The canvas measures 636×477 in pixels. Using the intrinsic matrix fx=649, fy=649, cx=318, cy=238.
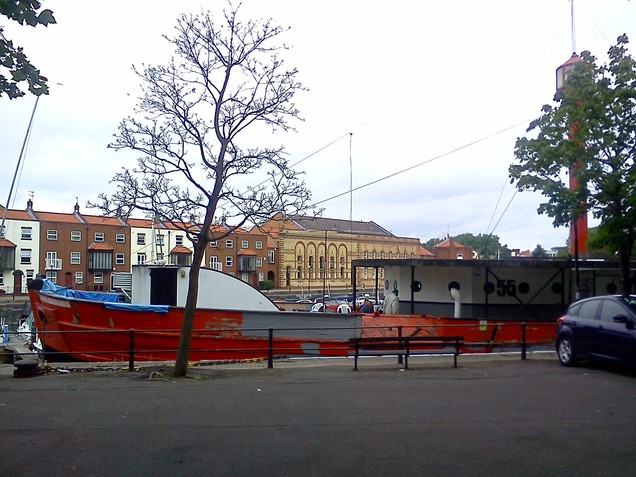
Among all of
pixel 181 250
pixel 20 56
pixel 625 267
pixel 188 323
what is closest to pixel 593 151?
pixel 625 267

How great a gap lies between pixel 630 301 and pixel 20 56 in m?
11.5

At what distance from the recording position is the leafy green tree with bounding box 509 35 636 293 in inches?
618

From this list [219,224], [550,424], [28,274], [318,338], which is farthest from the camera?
[28,274]

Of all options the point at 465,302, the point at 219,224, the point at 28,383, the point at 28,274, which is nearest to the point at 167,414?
the point at 28,383

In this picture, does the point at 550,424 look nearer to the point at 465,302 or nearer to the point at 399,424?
the point at 399,424

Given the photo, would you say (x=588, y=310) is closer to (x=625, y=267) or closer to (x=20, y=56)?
(x=625, y=267)

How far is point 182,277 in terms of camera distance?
21.1 metres

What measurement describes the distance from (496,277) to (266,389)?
1207 cm

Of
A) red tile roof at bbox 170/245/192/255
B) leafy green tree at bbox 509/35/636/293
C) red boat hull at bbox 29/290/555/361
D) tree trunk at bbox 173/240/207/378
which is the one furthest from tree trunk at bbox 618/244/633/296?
red tile roof at bbox 170/245/192/255

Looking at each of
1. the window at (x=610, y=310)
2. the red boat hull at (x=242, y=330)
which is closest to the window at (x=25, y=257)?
the red boat hull at (x=242, y=330)

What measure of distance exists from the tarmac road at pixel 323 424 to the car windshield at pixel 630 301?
1319mm

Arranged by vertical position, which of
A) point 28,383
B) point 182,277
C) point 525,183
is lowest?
point 28,383

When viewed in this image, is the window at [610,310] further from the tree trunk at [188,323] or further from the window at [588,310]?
the tree trunk at [188,323]

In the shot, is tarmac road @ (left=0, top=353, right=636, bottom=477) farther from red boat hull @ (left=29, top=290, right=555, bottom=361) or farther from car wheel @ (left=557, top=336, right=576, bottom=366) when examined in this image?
red boat hull @ (left=29, top=290, right=555, bottom=361)
